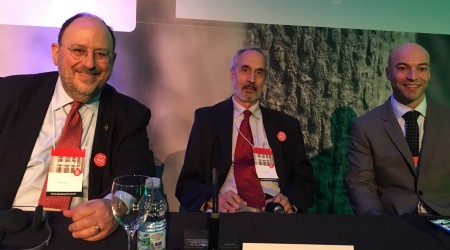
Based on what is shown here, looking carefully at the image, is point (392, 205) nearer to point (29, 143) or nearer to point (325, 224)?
point (325, 224)

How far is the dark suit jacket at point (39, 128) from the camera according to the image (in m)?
1.82

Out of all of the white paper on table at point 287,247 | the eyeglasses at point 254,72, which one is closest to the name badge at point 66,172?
the white paper on table at point 287,247

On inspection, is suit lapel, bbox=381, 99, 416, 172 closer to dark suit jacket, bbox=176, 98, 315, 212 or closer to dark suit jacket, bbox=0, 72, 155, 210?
dark suit jacket, bbox=176, 98, 315, 212

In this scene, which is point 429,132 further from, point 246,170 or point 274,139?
point 246,170

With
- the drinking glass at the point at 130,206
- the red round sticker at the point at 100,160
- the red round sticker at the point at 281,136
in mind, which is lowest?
the drinking glass at the point at 130,206

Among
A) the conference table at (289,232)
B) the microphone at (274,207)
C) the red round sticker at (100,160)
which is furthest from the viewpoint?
the microphone at (274,207)

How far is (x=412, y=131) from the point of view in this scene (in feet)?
7.97

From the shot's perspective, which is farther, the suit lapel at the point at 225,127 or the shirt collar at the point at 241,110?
the shirt collar at the point at 241,110

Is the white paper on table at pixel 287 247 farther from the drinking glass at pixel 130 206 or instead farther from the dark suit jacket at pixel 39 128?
the dark suit jacket at pixel 39 128

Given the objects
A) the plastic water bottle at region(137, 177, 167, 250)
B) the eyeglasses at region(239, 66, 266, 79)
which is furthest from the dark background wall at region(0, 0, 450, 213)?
the plastic water bottle at region(137, 177, 167, 250)

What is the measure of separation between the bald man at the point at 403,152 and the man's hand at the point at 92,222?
1549 millimetres

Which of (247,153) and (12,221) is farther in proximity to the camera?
(247,153)

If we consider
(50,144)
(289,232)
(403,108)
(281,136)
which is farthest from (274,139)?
(50,144)

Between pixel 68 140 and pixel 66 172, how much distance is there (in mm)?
168
